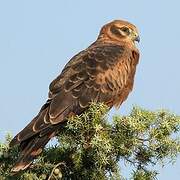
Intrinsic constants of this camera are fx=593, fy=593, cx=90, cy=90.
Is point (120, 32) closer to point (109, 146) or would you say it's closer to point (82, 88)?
point (82, 88)

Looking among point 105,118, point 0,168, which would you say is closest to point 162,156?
point 105,118

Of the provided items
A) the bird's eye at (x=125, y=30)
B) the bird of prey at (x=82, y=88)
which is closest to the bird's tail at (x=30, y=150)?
the bird of prey at (x=82, y=88)

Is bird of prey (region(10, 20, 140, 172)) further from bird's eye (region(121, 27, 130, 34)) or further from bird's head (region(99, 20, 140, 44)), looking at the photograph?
bird's eye (region(121, 27, 130, 34))

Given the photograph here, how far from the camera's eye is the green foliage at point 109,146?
18.9 ft

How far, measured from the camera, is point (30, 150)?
6.41m

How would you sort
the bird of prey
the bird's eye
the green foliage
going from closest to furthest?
the green foliage, the bird of prey, the bird's eye

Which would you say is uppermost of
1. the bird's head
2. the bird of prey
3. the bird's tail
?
the bird's head

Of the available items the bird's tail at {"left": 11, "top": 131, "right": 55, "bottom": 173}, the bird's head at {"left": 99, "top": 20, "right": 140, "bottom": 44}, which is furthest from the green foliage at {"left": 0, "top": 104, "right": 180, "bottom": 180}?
the bird's head at {"left": 99, "top": 20, "right": 140, "bottom": 44}

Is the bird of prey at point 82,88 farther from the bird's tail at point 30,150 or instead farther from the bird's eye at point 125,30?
the bird's eye at point 125,30

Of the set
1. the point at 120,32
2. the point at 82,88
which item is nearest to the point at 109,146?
the point at 82,88

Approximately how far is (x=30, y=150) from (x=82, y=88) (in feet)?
4.60

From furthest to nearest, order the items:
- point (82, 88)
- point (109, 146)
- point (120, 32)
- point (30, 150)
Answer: point (120, 32) → point (82, 88) → point (30, 150) → point (109, 146)

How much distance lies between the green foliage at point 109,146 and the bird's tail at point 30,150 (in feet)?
0.25

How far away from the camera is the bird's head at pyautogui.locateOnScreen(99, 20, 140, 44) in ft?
31.7
